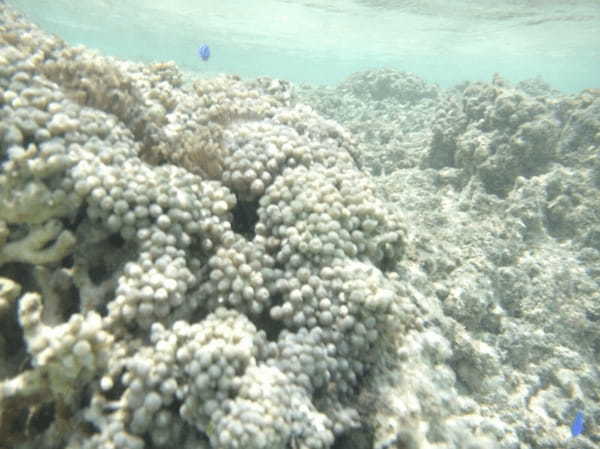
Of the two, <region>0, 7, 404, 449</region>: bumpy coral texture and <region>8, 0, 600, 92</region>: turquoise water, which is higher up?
<region>0, 7, 404, 449</region>: bumpy coral texture

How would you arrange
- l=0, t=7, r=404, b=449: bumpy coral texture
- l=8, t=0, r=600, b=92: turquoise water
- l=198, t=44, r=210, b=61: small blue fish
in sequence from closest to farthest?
l=0, t=7, r=404, b=449: bumpy coral texture, l=198, t=44, r=210, b=61: small blue fish, l=8, t=0, r=600, b=92: turquoise water

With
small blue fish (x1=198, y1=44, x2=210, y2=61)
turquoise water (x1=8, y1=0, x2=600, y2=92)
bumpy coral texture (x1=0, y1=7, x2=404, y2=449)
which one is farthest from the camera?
turquoise water (x1=8, y1=0, x2=600, y2=92)

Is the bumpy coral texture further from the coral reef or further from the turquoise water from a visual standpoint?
the turquoise water

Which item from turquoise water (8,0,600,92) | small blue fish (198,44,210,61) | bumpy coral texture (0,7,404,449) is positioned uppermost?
bumpy coral texture (0,7,404,449)

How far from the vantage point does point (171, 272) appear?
2.49 metres

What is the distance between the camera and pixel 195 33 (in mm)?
55219

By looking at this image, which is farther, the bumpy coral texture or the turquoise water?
the turquoise water

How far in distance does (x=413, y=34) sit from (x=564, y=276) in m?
38.0

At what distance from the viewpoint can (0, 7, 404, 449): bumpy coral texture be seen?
2094 millimetres

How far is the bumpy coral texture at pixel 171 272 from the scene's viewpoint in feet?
6.87

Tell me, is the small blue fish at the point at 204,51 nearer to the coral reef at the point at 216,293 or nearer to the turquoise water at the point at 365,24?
the coral reef at the point at 216,293

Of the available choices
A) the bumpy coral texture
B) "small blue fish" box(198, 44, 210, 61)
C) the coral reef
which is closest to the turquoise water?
"small blue fish" box(198, 44, 210, 61)

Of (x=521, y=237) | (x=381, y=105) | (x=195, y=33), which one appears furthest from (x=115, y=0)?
(x=521, y=237)

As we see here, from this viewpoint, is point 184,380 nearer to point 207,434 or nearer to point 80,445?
point 207,434
